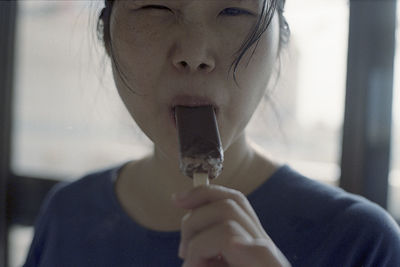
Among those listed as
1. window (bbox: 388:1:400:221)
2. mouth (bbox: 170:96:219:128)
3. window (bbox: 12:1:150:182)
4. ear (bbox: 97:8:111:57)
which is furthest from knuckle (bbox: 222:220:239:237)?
window (bbox: 12:1:150:182)

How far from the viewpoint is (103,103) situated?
1.15 metres

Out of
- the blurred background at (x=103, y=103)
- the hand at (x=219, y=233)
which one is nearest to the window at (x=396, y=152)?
the blurred background at (x=103, y=103)

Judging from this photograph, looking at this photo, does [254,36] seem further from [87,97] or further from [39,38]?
[39,38]

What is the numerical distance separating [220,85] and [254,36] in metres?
0.10

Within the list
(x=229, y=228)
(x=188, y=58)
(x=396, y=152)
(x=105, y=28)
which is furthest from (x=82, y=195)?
(x=396, y=152)

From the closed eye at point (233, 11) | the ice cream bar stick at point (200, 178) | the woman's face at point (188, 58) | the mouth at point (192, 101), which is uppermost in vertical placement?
the closed eye at point (233, 11)

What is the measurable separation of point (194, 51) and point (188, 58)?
1 cm

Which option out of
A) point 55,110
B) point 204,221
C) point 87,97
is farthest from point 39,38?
point 204,221

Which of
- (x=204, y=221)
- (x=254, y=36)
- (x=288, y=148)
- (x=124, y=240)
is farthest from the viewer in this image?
(x=288, y=148)

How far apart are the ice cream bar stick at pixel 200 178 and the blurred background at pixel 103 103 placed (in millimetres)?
430

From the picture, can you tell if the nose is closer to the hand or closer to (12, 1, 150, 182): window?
the hand

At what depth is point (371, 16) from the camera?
1.25 meters

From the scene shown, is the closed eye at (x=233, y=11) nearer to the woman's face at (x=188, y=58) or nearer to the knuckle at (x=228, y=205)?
the woman's face at (x=188, y=58)

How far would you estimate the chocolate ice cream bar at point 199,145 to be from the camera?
1.88 ft
